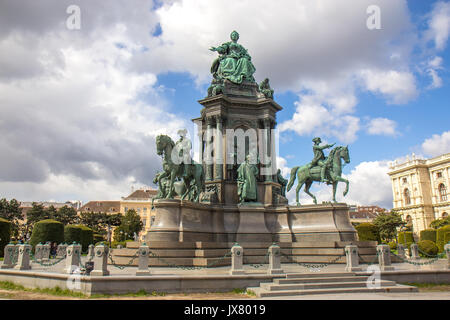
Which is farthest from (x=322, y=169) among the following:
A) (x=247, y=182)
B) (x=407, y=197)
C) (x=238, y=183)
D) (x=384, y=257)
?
(x=407, y=197)

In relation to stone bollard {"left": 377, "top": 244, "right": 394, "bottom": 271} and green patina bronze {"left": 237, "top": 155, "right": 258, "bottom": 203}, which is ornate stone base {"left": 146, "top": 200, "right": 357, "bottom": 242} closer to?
green patina bronze {"left": 237, "top": 155, "right": 258, "bottom": 203}

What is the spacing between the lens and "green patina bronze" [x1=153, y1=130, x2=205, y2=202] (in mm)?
21234

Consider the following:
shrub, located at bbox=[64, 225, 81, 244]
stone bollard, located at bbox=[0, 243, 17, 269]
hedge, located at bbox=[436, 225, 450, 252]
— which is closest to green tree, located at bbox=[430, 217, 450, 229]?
hedge, located at bbox=[436, 225, 450, 252]

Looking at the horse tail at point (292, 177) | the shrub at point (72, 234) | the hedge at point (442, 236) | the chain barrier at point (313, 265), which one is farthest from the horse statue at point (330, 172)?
the shrub at point (72, 234)

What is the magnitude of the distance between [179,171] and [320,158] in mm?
9686

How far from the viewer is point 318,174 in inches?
934

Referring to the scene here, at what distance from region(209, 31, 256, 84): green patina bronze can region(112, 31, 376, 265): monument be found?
0.08 meters

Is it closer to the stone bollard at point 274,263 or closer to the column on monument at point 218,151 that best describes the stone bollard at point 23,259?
the stone bollard at point 274,263

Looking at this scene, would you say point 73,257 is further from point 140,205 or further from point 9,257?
point 140,205

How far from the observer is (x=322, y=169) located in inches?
928

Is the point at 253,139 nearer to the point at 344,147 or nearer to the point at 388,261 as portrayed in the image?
the point at 344,147

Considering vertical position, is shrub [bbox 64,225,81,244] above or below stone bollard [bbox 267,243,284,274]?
above

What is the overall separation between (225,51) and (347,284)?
67.2 feet
